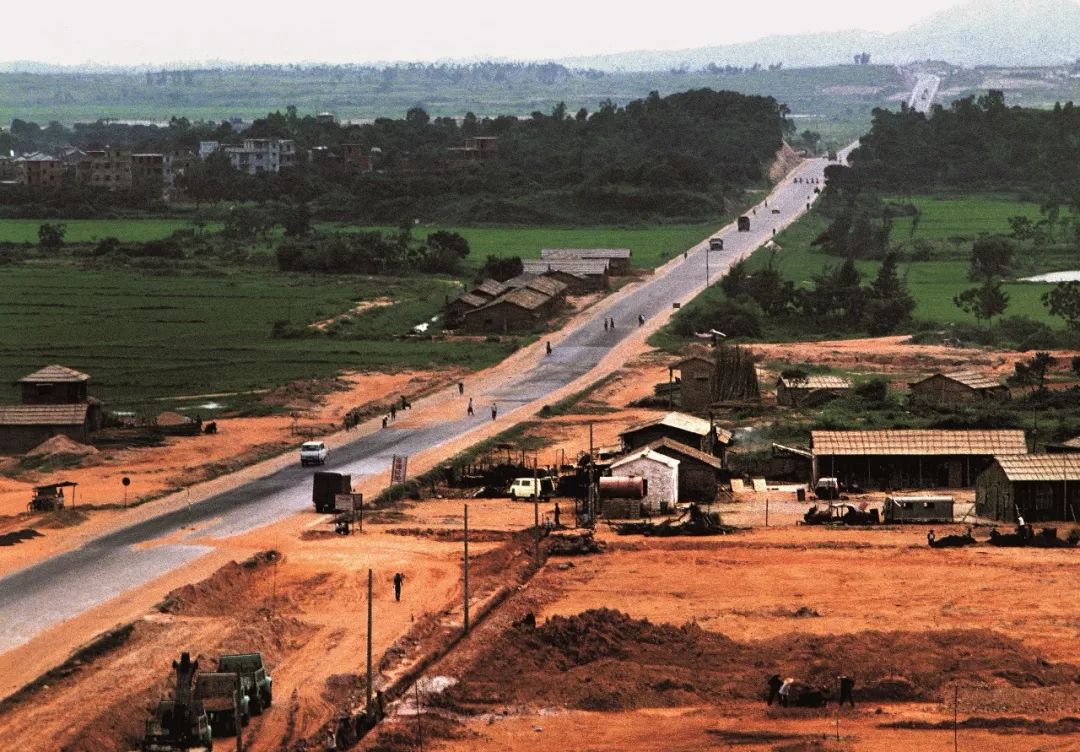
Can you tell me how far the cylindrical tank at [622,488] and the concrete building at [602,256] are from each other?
2563 inches

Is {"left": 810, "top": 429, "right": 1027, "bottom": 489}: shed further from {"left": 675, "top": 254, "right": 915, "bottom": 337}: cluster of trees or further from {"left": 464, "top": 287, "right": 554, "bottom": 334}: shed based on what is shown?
{"left": 464, "top": 287, "right": 554, "bottom": 334}: shed

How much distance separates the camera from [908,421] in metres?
68.6

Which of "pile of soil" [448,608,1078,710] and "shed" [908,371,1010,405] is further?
"shed" [908,371,1010,405]

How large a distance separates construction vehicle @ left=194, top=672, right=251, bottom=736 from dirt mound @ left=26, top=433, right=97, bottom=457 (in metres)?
29.3

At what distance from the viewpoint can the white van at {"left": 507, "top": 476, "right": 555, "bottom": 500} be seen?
5800 cm

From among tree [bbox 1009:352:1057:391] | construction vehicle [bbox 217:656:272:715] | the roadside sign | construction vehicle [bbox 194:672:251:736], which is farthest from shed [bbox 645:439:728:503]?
construction vehicle [bbox 194:672:251:736]

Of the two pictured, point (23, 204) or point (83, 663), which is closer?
point (83, 663)

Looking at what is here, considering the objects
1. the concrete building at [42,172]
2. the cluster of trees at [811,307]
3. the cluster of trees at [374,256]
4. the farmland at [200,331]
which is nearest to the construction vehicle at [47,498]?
the farmland at [200,331]

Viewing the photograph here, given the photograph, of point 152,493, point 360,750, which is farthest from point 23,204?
point 360,750

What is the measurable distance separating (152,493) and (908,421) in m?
24.3

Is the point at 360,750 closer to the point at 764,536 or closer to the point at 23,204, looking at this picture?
the point at 764,536

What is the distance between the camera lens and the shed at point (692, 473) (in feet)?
190

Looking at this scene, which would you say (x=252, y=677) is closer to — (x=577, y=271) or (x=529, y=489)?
(x=529, y=489)

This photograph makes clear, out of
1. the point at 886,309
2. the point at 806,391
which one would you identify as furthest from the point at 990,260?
the point at 806,391
